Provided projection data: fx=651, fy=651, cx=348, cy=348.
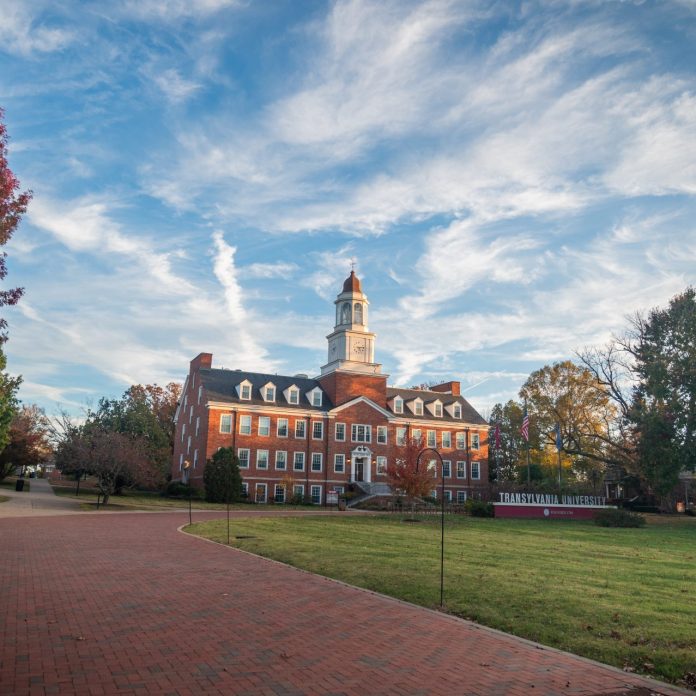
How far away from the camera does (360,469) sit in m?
57.3

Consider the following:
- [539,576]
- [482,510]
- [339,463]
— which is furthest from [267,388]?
[539,576]

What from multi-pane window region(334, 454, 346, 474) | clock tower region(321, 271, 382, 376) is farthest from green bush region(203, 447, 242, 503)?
clock tower region(321, 271, 382, 376)

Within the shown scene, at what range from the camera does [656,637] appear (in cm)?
937

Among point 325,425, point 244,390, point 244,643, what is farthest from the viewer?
point 325,425

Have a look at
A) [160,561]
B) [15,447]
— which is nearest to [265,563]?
[160,561]

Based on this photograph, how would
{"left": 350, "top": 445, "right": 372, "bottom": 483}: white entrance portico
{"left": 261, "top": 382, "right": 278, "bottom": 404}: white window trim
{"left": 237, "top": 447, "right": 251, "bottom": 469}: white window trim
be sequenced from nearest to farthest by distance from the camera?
{"left": 237, "top": 447, "right": 251, "bottom": 469}: white window trim, {"left": 261, "top": 382, "right": 278, "bottom": 404}: white window trim, {"left": 350, "top": 445, "right": 372, "bottom": 483}: white entrance portico

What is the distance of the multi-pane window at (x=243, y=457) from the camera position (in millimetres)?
52287

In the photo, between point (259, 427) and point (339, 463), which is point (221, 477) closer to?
point (259, 427)

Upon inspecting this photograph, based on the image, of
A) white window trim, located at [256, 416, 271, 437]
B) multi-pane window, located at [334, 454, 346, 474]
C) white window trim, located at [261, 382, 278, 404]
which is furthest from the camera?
multi-pane window, located at [334, 454, 346, 474]

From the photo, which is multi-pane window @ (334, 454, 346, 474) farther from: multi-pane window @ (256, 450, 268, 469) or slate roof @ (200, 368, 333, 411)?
multi-pane window @ (256, 450, 268, 469)

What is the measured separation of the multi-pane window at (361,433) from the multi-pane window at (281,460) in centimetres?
638

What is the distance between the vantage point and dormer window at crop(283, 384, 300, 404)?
56.5 m

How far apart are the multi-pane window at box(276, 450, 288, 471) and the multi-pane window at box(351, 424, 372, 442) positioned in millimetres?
6382

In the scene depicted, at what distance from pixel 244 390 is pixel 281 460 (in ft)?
21.7
